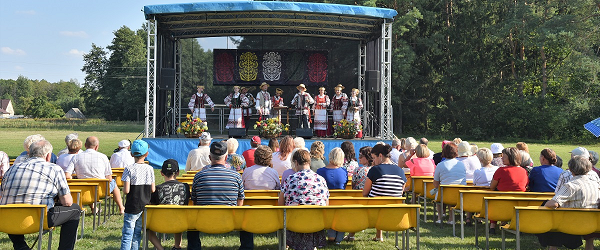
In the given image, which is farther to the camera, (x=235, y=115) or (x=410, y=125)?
(x=410, y=125)

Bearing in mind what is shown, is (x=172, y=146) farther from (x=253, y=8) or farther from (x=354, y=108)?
(x=354, y=108)

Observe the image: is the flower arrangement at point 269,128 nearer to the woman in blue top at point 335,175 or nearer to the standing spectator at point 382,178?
the woman in blue top at point 335,175

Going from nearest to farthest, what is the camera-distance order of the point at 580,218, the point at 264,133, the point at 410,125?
the point at 580,218, the point at 264,133, the point at 410,125

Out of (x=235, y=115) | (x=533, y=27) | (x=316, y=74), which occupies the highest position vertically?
(x=533, y=27)

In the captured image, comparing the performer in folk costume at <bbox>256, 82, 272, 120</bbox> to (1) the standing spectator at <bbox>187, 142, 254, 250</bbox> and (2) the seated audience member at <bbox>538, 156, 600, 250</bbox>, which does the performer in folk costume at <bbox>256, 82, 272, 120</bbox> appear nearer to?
(1) the standing spectator at <bbox>187, 142, 254, 250</bbox>

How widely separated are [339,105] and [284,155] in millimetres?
7656

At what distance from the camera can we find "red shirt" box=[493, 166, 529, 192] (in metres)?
4.94

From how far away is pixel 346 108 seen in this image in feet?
42.4

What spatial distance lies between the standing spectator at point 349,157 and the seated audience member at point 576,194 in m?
1.97

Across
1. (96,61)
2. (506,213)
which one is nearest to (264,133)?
(506,213)

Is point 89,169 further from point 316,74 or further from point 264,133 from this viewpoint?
point 316,74

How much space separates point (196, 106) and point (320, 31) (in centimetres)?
370

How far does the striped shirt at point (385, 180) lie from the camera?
4.44 meters

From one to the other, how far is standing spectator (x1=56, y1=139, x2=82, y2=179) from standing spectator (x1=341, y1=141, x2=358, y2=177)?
8.82 feet
